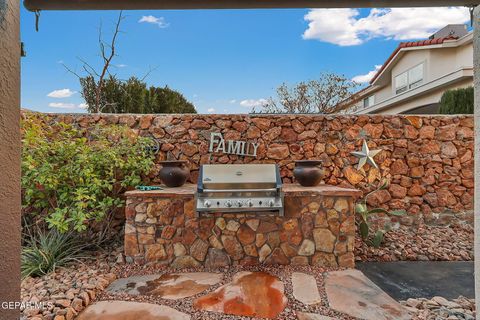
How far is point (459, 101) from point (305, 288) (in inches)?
248

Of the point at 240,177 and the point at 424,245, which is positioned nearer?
the point at 240,177

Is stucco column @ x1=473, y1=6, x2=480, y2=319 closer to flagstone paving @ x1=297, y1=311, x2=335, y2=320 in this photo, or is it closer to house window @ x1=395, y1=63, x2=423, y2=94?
flagstone paving @ x1=297, y1=311, x2=335, y2=320

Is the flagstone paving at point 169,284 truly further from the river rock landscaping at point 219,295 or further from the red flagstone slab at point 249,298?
the red flagstone slab at point 249,298

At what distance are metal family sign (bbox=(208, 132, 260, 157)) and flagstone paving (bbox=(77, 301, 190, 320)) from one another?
2.73 metres

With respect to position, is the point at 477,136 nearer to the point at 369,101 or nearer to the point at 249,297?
the point at 249,297

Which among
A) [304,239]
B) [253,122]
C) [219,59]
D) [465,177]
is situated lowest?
[304,239]

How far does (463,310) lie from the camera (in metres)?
2.48

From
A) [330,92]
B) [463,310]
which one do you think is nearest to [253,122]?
[463,310]

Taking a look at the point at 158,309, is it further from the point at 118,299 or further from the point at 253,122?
the point at 253,122

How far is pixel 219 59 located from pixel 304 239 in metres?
5.45

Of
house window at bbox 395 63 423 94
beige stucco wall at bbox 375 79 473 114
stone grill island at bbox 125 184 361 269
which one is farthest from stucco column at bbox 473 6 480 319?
house window at bbox 395 63 423 94

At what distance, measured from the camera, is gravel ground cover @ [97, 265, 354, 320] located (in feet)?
7.79

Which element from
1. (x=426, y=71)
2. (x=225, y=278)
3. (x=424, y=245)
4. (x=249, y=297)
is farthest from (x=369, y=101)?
(x=249, y=297)

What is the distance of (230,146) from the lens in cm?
473
